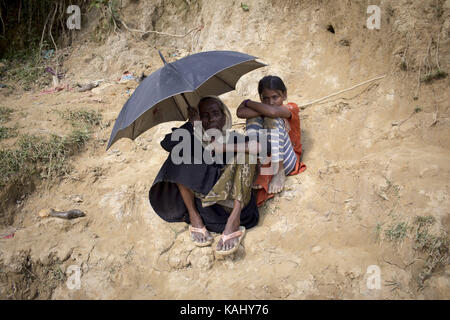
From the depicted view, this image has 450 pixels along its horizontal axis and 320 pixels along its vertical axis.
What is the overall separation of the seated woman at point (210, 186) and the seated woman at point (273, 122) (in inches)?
8.8

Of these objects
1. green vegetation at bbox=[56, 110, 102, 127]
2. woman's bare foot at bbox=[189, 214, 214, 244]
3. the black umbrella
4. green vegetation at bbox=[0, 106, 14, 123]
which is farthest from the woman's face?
green vegetation at bbox=[0, 106, 14, 123]

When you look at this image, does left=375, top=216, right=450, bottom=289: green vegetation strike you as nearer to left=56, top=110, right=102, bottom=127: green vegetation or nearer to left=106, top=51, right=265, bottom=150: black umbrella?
left=106, top=51, right=265, bottom=150: black umbrella

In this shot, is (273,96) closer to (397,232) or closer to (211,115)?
(211,115)

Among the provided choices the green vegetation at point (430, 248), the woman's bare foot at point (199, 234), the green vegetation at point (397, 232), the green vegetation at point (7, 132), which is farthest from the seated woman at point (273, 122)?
the green vegetation at point (7, 132)

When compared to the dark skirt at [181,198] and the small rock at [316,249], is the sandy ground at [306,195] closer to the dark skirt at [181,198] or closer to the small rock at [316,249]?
the small rock at [316,249]

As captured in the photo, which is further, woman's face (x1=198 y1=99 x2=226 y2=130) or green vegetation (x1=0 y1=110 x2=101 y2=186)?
green vegetation (x1=0 y1=110 x2=101 y2=186)

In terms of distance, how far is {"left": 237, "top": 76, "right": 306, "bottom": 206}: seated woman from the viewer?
2795 millimetres

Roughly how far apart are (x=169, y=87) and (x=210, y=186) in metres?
0.88

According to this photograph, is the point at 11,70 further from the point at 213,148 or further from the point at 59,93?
the point at 213,148

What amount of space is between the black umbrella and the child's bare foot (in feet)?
3.15

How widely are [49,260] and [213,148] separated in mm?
1569

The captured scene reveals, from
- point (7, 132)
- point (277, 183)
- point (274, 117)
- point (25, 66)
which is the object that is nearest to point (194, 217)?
point (277, 183)

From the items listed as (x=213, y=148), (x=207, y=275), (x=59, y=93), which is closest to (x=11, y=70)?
(x=59, y=93)

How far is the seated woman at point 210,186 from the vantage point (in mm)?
2564
